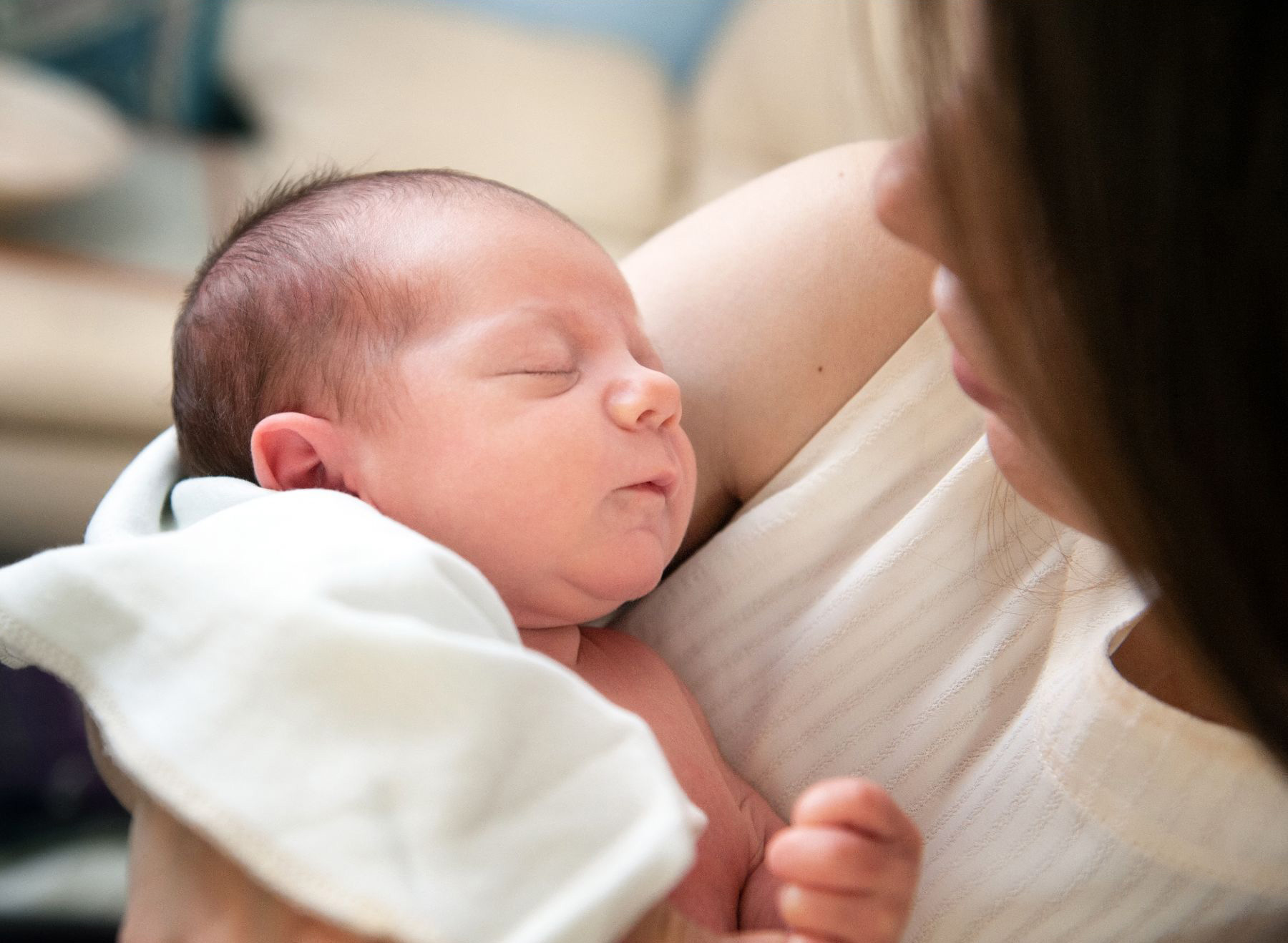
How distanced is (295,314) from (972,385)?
0.45 meters

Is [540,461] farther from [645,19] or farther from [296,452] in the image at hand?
[645,19]

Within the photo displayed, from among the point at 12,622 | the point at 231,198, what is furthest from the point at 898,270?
the point at 231,198

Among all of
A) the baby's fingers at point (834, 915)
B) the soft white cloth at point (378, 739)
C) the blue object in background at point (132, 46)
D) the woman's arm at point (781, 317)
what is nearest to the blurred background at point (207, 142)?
the blue object in background at point (132, 46)

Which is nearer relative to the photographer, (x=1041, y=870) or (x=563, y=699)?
(x=563, y=699)

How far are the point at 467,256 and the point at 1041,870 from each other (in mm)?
538

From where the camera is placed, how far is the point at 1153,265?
0.46 meters

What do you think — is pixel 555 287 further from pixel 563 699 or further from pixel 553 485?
Result: pixel 563 699

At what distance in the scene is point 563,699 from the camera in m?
0.55

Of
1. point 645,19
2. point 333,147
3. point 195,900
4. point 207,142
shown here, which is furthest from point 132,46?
point 195,900

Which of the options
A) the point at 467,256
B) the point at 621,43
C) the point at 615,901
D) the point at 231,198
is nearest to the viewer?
the point at 615,901

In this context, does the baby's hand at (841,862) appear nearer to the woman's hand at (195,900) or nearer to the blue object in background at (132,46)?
the woman's hand at (195,900)

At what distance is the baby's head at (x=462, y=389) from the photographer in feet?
2.29

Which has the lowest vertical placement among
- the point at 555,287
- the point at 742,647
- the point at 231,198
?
the point at 231,198

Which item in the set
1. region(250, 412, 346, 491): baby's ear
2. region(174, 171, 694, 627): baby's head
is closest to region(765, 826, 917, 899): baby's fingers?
region(174, 171, 694, 627): baby's head
